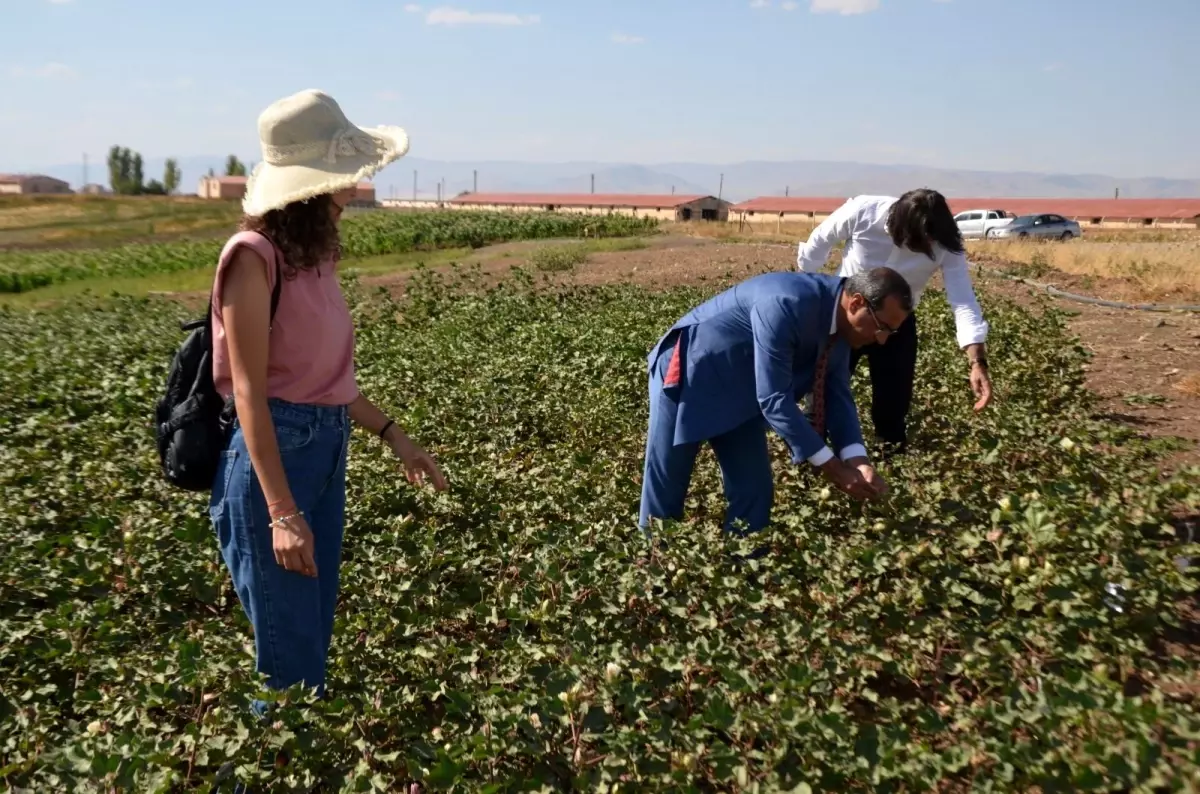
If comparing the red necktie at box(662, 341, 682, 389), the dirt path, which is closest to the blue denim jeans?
the red necktie at box(662, 341, 682, 389)

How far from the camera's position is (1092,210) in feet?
163

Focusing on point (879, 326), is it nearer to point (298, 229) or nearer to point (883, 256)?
point (883, 256)

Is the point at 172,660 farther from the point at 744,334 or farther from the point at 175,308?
the point at 175,308

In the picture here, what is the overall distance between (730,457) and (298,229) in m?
1.94

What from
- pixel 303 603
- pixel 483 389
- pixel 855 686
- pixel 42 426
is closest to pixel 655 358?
pixel 855 686

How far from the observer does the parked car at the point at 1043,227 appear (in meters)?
31.0

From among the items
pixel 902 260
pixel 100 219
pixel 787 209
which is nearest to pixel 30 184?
pixel 100 219

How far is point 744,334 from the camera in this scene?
3.46 m

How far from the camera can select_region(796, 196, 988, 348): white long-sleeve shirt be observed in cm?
455

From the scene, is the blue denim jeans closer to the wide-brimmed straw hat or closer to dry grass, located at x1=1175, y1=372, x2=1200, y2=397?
the wide-brimmed straw hat

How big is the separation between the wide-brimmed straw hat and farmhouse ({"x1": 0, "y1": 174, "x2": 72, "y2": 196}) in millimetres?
102782

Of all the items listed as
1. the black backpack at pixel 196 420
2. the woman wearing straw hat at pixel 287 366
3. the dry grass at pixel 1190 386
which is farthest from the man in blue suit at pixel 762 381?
the dry grass at pixel 1190 386

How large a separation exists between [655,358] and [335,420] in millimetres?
1532

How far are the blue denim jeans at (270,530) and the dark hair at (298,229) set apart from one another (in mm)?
360
